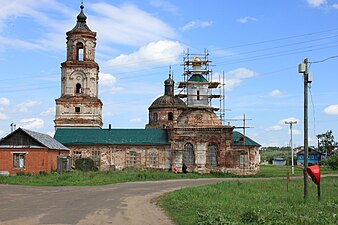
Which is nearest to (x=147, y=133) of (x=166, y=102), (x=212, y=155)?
(x=212, y=155)

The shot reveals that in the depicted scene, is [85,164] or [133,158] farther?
[133,158]

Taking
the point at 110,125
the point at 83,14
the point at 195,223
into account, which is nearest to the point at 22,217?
the point at 195,223

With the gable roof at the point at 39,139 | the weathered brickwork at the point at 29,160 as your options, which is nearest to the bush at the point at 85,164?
the gable roof at the point at 39,139

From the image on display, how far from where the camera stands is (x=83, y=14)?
53312mm

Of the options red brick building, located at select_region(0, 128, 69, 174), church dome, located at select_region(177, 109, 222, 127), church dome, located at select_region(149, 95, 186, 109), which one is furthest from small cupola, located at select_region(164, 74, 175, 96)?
red brick building, located at select_region(0, 128, 69, 174)

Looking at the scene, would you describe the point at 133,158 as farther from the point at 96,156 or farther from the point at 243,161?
the point at 243,161

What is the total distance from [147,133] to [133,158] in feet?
10.3

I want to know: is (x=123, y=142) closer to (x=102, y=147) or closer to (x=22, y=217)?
(x=102, y=147)

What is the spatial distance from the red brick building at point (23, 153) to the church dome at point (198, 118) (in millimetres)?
14293

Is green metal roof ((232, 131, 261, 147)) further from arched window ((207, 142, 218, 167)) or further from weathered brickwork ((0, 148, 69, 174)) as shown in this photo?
weathered brickwork ((0, 148, 69, 174))

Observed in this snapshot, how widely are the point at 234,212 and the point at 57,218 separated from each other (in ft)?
17.9

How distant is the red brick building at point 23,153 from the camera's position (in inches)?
1540

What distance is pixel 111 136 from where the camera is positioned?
1949 inches

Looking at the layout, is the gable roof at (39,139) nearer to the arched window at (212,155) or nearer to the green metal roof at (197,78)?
the arched window at (212,155)
